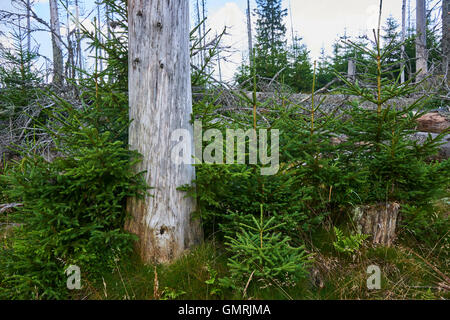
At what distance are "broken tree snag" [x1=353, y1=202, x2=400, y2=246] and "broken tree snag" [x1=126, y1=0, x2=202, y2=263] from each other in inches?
78.7

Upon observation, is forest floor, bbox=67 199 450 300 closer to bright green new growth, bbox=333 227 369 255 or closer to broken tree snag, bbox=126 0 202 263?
bright green new growth, bbox=333 227 369 255

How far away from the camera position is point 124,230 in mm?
2740

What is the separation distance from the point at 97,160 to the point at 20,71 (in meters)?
5.62

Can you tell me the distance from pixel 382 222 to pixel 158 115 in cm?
263

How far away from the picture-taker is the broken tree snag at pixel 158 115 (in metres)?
2.63

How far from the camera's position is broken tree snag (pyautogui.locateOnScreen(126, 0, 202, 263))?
8.63 feet

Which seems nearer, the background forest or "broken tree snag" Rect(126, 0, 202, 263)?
the background forest

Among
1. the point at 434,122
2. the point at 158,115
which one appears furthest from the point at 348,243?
the point at 434,122

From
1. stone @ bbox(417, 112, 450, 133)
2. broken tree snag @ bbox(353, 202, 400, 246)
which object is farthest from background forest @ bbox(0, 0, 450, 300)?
stone @ bbox(417, 112, 450, 133)

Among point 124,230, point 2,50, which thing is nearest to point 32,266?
point 124,230

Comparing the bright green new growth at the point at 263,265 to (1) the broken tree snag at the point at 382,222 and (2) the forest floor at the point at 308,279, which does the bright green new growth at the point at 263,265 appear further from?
(1) the broken tree snag at the point at 382,222

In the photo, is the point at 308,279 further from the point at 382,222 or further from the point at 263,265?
the point at 382,222

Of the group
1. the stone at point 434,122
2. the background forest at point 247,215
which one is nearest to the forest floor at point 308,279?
the background forest at point 247,215
